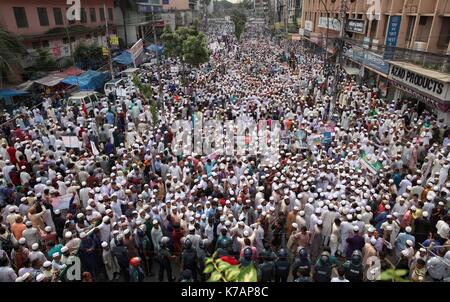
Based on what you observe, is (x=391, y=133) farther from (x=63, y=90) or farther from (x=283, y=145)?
(x=63, y=90)

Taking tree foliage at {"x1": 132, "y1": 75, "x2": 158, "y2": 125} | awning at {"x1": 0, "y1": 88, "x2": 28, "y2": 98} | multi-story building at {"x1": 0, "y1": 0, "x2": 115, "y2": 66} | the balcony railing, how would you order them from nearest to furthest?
the balcony railing → tree foliage at {"x1": 132, "y1": 75, "x2": 158, "y2": 125} → awning at {"x1": 0, "y1": 88, "x2": 28, "y2": 98} → multi-story building at {"x1": 0, "y1": 0, "x2": 115, "y2": 66}

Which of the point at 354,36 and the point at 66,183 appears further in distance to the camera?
the point at 354,36

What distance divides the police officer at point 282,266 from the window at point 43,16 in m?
22.7

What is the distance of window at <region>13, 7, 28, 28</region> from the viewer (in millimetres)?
19328

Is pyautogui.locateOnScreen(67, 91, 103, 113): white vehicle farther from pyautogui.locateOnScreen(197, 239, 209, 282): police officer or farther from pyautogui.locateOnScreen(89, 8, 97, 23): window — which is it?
pyautogui.locateOnScreen(89, 8, 97, 23): window

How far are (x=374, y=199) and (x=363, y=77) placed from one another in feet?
51.1

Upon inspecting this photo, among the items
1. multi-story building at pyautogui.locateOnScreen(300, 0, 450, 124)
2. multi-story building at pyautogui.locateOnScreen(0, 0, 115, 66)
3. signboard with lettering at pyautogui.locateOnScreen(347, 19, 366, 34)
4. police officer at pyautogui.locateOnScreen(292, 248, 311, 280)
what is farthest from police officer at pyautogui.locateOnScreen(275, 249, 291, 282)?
signboard with lettering at pyautogui.locateOnScreen(347, 19, 366, 34)

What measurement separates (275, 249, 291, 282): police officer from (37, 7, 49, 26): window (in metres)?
22.7

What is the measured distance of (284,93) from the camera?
53.8 feet

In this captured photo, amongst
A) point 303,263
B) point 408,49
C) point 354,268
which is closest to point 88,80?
point 408,49

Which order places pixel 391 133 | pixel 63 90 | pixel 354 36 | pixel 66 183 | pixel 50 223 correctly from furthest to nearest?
pixel 354 36 → pixel 63 90 → pixel 391 133 → pixel 66 183 → pixel 50 223

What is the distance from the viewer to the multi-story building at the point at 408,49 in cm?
1233

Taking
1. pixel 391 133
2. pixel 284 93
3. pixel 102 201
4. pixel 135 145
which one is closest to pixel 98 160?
pixel 135 145

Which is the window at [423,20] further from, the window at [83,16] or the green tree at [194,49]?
the window at [83,16]
